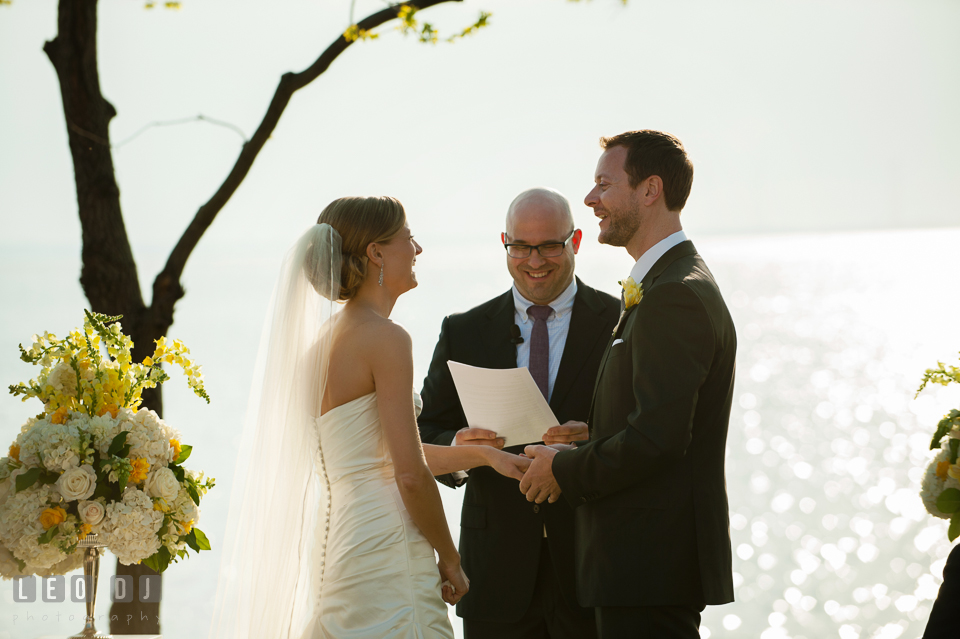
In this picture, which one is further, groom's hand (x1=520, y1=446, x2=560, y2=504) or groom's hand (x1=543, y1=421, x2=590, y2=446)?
groom's hand (x1=543, y1=421, x2=590, y2=446)

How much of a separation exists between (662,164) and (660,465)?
3.51ft

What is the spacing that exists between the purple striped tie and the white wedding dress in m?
1.13

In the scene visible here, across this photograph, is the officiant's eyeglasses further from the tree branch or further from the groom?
the tree branch

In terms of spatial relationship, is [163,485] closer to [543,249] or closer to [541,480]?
[541,480]

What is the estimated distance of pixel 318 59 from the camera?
4160mm

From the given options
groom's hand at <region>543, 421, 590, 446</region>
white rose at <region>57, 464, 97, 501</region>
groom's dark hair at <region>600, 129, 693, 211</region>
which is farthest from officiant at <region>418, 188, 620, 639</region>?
white rose at <region>57, 464, 97, 501</region>

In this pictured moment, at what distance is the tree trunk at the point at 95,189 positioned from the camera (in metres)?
4.16

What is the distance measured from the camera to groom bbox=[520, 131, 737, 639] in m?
2.72

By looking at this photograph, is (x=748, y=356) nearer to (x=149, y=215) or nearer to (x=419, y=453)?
(x=149, y=215)

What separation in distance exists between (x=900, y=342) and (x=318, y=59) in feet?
143

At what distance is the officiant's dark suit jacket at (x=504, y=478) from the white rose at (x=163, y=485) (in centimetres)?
124

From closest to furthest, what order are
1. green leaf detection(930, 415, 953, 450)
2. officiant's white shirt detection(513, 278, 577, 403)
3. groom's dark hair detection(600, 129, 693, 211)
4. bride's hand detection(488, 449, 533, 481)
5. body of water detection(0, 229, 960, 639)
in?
Result: green leaf detection(930, 415, 953, 450) → groom's dark hair detection(600, 129, 693, 211) → bride's hand detection(488, 449, 533, 481) → officiant's white shirt detection(513, 278, 577, 403) → body of water detection(0, 229, 960, 639)

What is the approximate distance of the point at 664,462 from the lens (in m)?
2.74

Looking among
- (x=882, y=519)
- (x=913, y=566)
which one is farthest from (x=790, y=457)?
(x=913, y=566)
